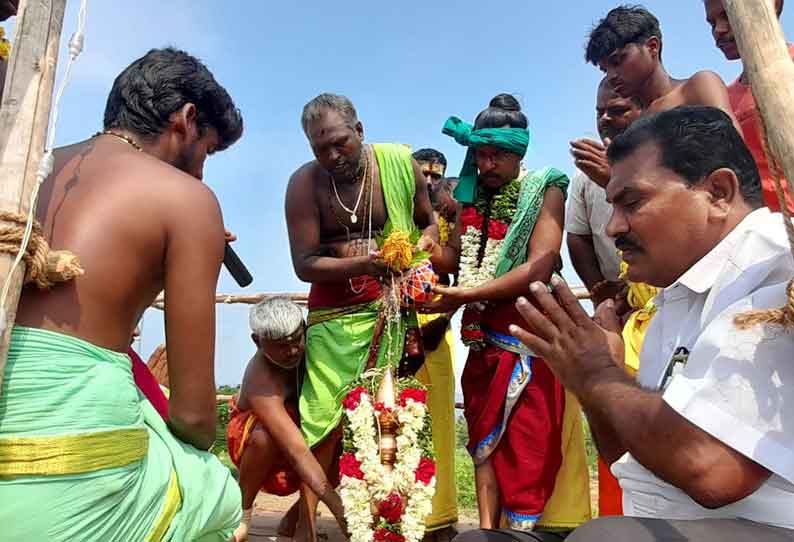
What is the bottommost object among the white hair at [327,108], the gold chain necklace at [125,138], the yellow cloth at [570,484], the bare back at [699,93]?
the yellow cloth at [570,484]

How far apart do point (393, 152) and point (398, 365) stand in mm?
1380

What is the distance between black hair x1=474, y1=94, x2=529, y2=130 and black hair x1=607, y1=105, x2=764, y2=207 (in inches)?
90.9

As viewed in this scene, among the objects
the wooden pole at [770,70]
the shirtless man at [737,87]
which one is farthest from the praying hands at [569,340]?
the shirtless man at [737,87]

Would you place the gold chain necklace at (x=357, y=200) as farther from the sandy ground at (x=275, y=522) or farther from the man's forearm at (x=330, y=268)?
the sandy ground at (x=275, y=522)

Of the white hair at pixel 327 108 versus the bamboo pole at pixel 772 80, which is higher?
the white hair at pixel 327 108

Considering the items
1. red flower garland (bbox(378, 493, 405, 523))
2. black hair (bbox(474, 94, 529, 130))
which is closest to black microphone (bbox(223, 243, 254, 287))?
red flower garland (bbox(378, 493, 405, 523))

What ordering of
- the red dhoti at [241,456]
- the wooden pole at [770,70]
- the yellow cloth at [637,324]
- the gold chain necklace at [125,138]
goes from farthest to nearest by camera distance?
the red dhoti at [241,456]
the yellow cloth at [637,324]
the gold chain necklace at [125,138]
the wooden pole at [770,70]

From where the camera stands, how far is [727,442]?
154cm

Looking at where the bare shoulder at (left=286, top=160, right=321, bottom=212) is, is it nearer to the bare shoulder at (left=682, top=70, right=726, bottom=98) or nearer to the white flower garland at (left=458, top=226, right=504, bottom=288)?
the white flower garland at (left=458, top=226, right=504, bottom=288)

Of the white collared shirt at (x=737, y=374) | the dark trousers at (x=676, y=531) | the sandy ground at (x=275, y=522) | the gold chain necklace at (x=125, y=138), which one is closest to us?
the white collared shirt at (x=737, y=374)

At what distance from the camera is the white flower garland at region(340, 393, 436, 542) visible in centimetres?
393

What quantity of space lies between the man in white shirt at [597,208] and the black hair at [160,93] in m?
1.77

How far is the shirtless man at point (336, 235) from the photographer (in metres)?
4.45

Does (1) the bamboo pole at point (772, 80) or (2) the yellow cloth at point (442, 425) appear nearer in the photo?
(1) the bamboo pole at point (772, 80)
